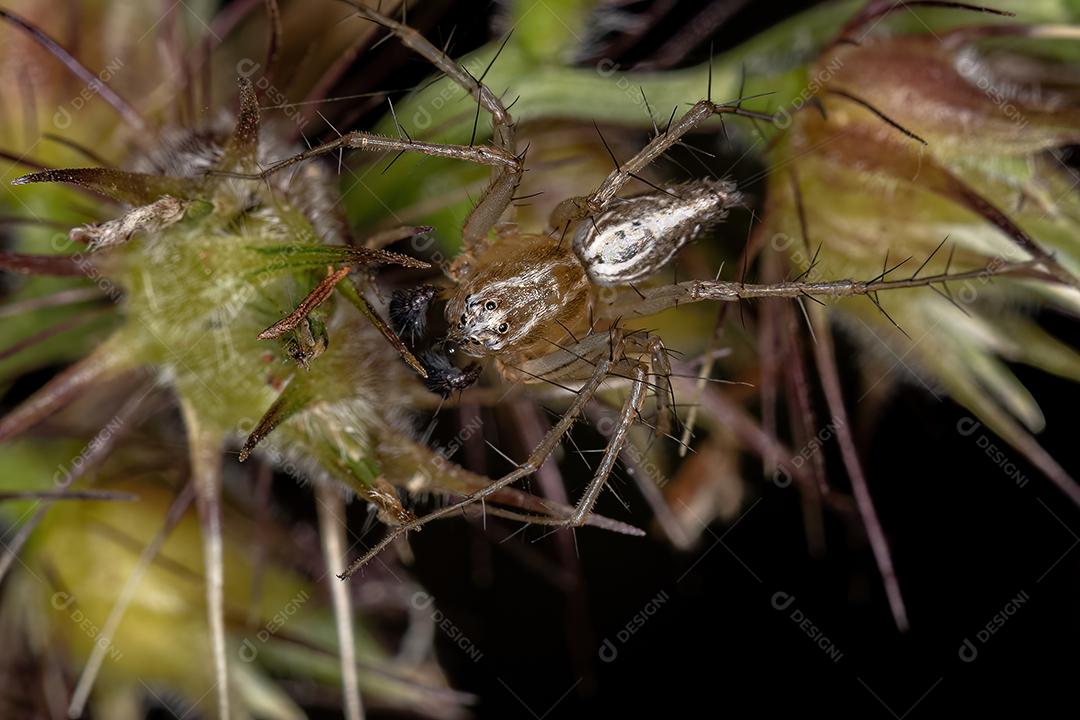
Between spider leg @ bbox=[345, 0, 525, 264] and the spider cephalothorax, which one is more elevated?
spider leg @ bbox=[345, 0, 525, 264]

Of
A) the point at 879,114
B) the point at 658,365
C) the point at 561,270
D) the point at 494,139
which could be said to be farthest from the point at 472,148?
the point at 879,114

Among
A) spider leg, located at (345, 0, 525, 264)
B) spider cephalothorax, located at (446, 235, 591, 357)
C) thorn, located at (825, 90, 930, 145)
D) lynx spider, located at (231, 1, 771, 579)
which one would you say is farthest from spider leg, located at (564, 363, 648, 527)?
thorn, located at (825, 90, 930, 145)

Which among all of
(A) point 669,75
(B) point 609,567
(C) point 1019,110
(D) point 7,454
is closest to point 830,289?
(C) point 1019,110

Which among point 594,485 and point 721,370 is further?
point 721,370

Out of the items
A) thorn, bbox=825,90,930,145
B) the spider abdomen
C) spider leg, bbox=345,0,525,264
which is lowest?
thorn, bbox=825,90,930,145

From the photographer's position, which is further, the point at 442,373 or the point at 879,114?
the point at 879,114

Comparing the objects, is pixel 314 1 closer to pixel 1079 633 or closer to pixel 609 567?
pixel 609 567

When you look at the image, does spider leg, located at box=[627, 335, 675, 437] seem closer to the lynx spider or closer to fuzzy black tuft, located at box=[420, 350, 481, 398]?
the lynx spider

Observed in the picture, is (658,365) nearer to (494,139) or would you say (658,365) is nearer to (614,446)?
(614,446)
